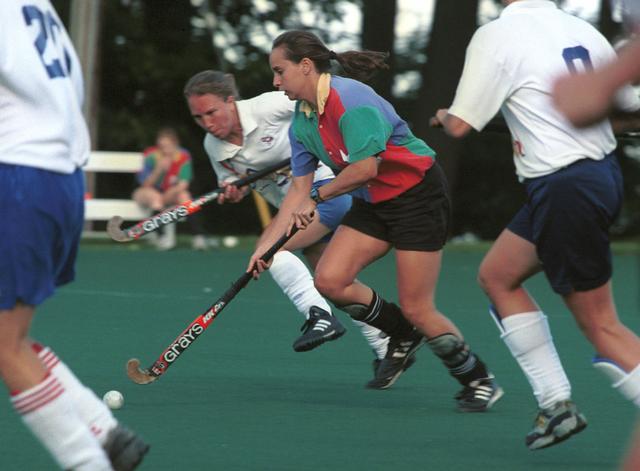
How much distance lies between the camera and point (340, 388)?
6156mm

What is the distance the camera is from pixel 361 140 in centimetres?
534

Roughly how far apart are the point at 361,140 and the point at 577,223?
47.2 inches

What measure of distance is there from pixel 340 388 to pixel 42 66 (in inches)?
113

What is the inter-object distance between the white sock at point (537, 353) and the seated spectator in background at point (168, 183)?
9.93 meters

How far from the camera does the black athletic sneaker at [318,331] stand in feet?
19.6

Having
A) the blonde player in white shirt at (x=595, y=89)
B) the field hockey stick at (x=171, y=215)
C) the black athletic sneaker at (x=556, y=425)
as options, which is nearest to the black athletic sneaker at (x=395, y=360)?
the field hockey stick at (x=171, y=215)

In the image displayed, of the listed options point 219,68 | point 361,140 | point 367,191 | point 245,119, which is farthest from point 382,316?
point 219,68

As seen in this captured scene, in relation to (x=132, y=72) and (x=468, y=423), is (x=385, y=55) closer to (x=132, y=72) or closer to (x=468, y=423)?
(x=468, y=423)

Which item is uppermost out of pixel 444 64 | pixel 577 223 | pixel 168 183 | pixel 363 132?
pixel 577 223

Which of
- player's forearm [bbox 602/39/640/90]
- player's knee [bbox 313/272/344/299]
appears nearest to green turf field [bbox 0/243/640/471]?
player's knee [bbox 313/272/344/299]

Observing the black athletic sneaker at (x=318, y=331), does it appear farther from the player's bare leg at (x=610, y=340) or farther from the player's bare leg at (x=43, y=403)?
the player's bare leg at (x=43, y=403)

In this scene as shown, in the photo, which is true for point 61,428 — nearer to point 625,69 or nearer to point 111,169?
point 625,69

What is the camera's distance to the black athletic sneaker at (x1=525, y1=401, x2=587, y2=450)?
4.59 m

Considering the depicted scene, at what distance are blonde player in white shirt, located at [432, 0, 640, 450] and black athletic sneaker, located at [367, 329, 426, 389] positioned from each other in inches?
60.2
